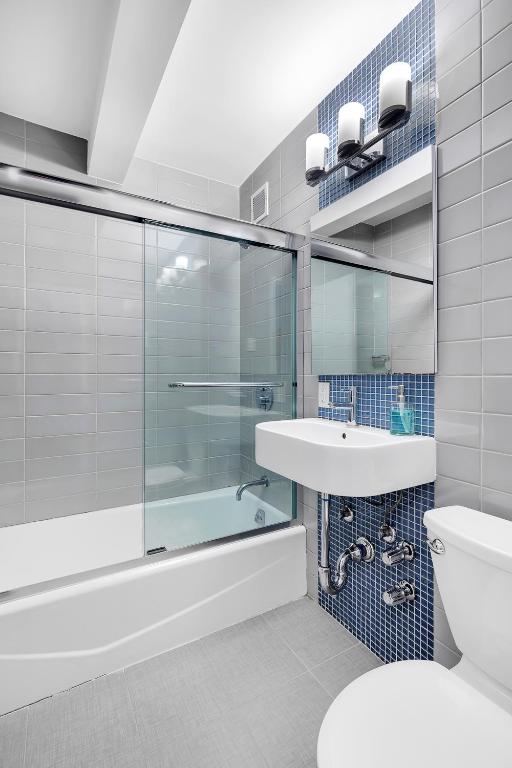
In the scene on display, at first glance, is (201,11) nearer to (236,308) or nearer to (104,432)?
(236,308)

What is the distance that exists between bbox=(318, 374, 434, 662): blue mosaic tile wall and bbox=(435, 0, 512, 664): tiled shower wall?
0.07 m

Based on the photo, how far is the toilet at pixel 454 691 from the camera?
75cm

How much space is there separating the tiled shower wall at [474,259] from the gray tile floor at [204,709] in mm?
504

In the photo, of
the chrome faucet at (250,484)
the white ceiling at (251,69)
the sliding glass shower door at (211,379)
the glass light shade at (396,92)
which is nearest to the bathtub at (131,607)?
the sliding glass shower door at (211,379)

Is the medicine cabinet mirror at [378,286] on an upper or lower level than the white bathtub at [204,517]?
upper

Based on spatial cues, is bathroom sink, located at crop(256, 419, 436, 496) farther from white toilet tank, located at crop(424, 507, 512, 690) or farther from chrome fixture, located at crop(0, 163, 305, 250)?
chrome fixture, located at crop(0, 163, 305, 250)

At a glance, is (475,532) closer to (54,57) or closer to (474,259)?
(474,259)

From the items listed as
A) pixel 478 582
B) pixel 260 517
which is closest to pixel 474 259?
pixel 478 582

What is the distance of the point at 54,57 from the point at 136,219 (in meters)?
0.81

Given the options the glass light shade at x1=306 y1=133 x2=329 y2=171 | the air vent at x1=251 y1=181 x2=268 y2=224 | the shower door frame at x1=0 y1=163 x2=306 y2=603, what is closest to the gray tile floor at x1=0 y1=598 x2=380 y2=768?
the shower door frame at x1=0 y1=163 x2=306 y2=603

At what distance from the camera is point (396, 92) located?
1304 mm

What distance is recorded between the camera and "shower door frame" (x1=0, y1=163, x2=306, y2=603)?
1333mm

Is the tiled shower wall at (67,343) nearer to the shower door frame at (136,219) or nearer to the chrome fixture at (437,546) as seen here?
the shower door frame at (136,219)

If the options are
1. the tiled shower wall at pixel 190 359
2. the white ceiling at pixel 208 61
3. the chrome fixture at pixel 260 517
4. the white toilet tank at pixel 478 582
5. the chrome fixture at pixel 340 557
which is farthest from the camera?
the chrome fixture at pixel 260 517
